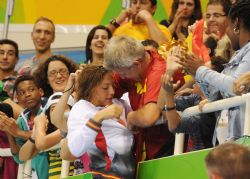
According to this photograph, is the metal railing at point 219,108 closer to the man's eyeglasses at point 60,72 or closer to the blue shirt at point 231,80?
the blue shirt at point 231,80

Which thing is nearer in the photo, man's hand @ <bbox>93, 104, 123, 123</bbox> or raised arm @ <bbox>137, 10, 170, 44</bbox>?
man's hand @ <bbox>93, 104, 123, 123</bbox>

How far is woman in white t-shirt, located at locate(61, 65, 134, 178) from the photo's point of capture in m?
5.51

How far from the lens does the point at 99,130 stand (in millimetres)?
5543

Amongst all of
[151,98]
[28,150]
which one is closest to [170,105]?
[151,98]

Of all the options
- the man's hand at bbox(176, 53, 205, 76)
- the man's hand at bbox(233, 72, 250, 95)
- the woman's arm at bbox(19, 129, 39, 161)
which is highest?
the man's hand at bbox(176, 53, 205, 76)

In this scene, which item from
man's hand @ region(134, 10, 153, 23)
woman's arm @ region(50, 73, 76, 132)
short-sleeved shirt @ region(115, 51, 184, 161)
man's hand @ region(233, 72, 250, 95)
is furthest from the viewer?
man's hand @ region(134, 10, 153, 23)

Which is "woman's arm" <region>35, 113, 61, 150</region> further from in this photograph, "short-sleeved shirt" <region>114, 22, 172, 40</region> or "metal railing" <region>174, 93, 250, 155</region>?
"short-sleeved shirt" <region>114, 22, 172, 40</region>

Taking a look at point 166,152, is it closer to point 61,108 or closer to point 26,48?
point 61,108

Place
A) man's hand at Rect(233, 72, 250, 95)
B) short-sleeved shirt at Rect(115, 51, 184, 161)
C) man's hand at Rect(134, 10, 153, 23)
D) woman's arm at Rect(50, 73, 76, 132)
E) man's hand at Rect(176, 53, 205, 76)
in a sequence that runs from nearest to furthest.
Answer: man's hand at Rect(233, 72, 250, 95), man's hand at Rect(176, 53, 205, 76), short-sleeved shirt at Rect(115, 51, 184, 161), woman's arm at Rect(50, 73, 76, 132), man's hand at Rect(134, 10, 153, 23)

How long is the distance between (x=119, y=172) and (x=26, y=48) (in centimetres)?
604

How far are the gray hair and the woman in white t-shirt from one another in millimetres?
122

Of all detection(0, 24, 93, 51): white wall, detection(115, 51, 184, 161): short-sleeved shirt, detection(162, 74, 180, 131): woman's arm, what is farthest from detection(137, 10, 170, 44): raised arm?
detection(0, 24, 93, 51): white wall

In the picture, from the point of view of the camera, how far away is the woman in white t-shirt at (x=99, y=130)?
5512 millimetres

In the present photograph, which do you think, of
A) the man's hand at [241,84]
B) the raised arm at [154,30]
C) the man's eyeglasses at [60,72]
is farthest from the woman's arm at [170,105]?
the raised arm at [154,30]
